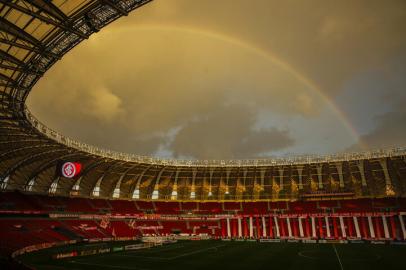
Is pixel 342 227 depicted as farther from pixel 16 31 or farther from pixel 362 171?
pixel 16 31

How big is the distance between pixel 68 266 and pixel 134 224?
167 ft

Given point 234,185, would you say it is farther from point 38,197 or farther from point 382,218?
point 38,197

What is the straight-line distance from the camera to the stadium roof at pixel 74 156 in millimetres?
23562

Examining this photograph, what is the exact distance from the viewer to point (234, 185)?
94.3m

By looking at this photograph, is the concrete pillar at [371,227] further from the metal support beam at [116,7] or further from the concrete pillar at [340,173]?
the metal support beam at [116,7]

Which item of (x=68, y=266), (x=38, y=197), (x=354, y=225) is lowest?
(x=68, y=266)

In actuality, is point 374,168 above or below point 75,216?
above

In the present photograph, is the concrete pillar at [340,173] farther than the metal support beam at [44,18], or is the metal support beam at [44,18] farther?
the concrete pillar at [340,173]

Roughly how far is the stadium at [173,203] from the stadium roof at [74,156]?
0.24 metres

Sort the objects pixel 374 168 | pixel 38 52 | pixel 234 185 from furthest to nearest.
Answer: pixel 234 185 < pixel 374 168 < pixel 38 52

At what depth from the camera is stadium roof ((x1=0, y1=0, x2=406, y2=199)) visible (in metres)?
23.6

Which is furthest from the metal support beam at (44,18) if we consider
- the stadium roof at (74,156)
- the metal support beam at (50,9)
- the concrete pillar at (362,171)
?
the concrete pillar at (362,171)

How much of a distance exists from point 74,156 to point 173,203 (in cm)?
3719

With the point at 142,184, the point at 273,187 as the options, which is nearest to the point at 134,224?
the point at 142,184
